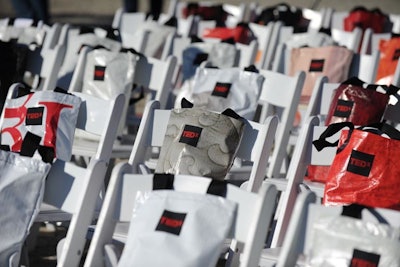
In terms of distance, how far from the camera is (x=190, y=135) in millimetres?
3332

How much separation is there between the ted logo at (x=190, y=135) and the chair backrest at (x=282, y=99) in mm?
755

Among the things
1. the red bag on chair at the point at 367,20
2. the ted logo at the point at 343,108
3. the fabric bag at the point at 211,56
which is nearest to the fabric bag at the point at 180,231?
the ted logo at the point at 343,108

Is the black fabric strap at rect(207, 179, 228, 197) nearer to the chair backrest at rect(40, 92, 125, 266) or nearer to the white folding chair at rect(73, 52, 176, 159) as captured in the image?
the chair backrest at rect(40, 92, 125, 266)

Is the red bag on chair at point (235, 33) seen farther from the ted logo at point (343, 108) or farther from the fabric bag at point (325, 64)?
the ted logo at point (343, 108)

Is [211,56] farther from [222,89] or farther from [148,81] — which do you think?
[222,89]

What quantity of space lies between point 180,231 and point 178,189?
177mm

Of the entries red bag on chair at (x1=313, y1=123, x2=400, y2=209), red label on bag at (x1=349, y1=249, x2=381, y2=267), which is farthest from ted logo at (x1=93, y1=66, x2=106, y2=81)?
red label on bag at (x1=349, y1=249, x2=381, y2=267)

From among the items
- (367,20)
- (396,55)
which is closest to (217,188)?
(396,55)

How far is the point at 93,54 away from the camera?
462 cm

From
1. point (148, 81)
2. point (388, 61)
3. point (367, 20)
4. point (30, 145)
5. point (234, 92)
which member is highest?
point (367, 20)

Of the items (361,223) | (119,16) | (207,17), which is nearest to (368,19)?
(207,17)

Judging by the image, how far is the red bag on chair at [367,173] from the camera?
9.86 feet

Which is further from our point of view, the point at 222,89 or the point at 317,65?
the point at 317,65

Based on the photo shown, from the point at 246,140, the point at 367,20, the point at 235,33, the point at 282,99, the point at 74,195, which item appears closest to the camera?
the point at 74,195
